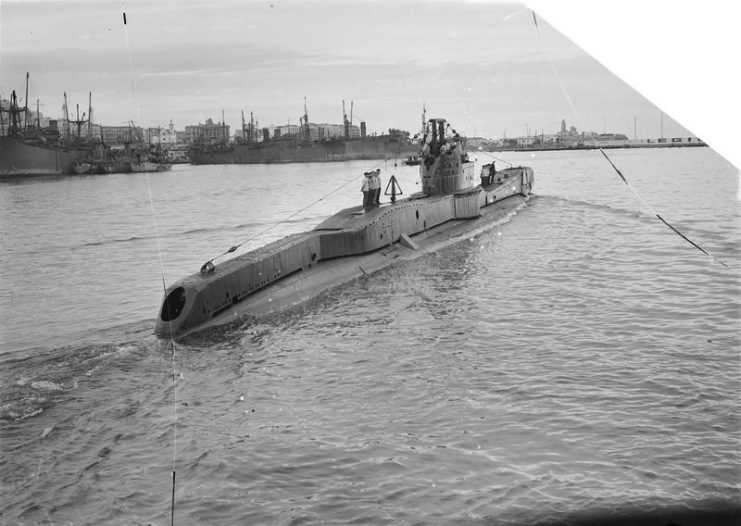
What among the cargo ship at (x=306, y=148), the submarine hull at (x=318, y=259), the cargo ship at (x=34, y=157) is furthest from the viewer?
the cargo ship at (x=306, y=148)

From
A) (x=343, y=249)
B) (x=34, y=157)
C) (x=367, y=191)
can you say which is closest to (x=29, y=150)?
(x=34, y=157)

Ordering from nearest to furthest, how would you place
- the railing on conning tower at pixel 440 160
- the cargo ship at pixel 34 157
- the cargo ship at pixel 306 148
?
Result: 1. the railing on conning tower at pixel 440 160
2. the cargo ship at pixel 34 157
3. the cargo ship at pixel 306 148

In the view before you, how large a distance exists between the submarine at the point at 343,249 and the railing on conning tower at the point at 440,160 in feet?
0.16

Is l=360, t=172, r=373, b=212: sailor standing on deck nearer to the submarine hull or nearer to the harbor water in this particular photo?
the submarine hull

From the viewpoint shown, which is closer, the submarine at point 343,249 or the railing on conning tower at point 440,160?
the submarine at point 343,249

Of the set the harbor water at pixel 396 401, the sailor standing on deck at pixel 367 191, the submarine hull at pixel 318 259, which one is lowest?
the harbor water at pixel 396 401

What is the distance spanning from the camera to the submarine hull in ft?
54.5

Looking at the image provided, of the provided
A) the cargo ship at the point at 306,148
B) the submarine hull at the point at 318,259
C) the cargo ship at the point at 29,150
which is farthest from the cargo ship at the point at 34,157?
the submarine hull at the point at 318,259

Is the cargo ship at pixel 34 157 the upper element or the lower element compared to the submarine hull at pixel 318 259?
upper

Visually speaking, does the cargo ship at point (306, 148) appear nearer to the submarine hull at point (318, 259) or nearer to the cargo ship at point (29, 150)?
the cargo ship at point (29, 150)

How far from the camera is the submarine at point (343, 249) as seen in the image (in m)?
16.8

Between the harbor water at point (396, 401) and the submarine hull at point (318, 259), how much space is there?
553mm

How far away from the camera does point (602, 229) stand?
33.3 meters

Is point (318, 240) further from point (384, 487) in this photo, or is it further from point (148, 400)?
point (384, 487)
